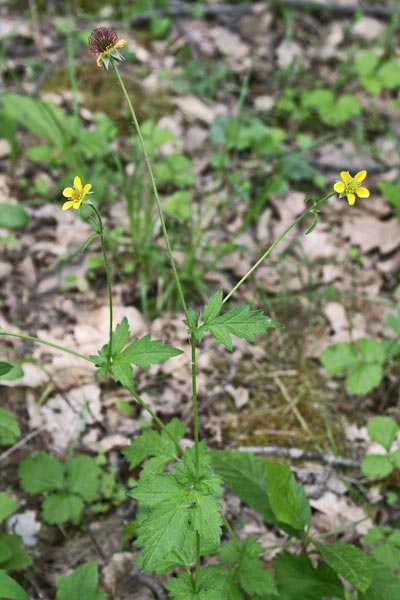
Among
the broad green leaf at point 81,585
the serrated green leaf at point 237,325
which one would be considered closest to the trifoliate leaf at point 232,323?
the serrated green leaf at point 237,325

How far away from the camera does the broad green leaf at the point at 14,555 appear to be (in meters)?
1.97

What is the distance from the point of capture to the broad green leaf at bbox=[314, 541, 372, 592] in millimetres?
1856

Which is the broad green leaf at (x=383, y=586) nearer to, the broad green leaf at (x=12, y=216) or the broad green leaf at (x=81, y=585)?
the broad green leaf at (x=81, y=585)

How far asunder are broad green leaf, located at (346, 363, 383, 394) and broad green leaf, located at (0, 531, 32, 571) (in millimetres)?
1480

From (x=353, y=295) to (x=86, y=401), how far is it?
1546 mm

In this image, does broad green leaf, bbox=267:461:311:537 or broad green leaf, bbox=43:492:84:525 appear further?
broad green leaf, bbox=43:492:84:525

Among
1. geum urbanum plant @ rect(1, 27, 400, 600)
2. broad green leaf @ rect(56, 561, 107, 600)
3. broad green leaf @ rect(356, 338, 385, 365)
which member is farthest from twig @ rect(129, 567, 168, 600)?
broad green leaf @ rect(356, 338, 385, 365)

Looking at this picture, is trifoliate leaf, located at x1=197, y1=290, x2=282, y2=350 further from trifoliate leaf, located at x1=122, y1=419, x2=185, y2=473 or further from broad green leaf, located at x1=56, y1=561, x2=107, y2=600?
broad green leaf, located at x1=56, y1=561, x2=107, y2=600

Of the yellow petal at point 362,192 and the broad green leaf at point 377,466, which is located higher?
the yellow petal at point 362,192

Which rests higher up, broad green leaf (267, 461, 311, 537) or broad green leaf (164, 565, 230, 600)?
broad green leaf (267, 461, 311, 537)

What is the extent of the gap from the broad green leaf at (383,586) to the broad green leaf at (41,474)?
1.17 metres

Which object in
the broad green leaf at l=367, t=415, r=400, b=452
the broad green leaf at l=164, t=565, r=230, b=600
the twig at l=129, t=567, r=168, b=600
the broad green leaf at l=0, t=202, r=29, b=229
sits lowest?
the twig at l=129, t=567, r=168, b=600

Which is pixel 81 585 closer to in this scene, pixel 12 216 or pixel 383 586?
pixel 383 586

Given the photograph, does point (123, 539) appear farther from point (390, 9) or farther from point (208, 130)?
point (390, 9)
